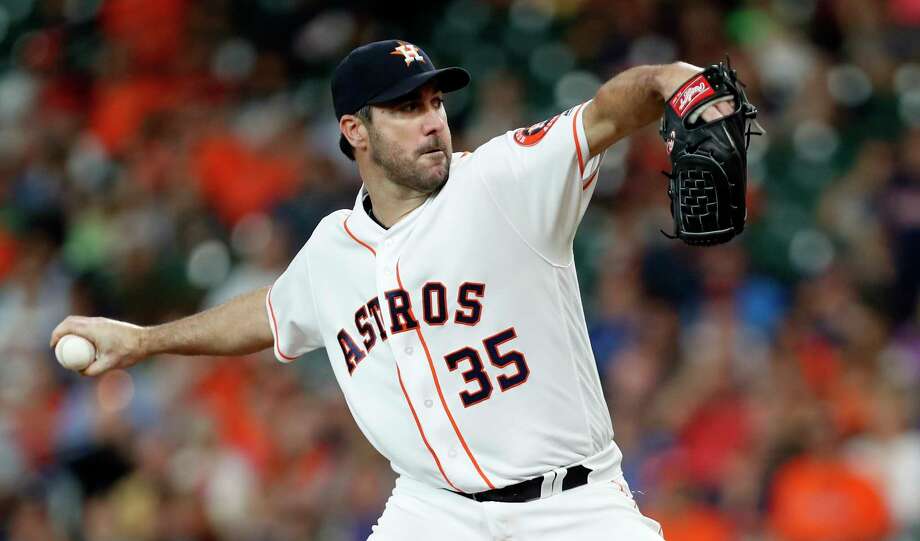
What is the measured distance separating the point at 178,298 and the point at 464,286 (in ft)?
16.1

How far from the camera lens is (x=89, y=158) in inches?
357

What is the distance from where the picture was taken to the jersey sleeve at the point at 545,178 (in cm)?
335

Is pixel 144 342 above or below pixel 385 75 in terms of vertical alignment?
below

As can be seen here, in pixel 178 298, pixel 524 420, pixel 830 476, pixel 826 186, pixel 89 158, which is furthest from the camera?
pixel 89 158

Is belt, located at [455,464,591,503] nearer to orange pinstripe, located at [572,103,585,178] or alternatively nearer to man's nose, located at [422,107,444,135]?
orange pinstripe, located at [572,103,585,178]

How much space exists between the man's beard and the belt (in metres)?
0.86

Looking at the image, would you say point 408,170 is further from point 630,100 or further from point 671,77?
point 671,77

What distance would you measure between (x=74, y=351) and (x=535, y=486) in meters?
1.55

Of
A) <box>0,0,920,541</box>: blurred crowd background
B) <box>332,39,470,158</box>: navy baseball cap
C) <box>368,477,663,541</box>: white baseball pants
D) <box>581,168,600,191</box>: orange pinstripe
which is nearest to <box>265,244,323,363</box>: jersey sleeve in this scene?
<box>332,39,470,158</box>: navy baseball cap

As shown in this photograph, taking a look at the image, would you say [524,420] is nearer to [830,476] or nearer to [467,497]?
[467,497]

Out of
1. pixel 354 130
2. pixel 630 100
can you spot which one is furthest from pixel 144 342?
pixel 630 100

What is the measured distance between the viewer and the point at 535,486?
3.54 meters

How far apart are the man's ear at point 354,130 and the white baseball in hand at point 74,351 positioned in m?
1.07

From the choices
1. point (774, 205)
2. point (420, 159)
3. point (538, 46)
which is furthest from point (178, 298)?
point (420, 159)
